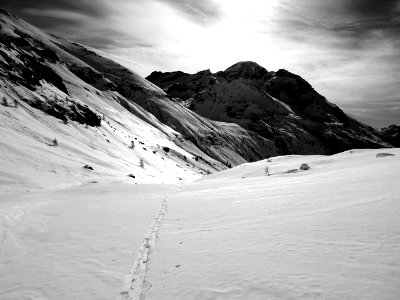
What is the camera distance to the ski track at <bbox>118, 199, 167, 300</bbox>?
616cm

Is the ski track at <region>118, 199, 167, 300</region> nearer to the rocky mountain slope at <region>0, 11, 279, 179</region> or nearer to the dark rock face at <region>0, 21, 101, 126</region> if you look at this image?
the rocky mountain slope at <region>0, 11, 279, 179</region>

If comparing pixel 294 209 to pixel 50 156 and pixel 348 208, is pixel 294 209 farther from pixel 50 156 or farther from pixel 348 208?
pixel 50 156

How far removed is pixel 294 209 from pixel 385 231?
416 cm

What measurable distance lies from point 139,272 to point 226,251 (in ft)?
7.34

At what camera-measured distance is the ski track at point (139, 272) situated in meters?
6.16

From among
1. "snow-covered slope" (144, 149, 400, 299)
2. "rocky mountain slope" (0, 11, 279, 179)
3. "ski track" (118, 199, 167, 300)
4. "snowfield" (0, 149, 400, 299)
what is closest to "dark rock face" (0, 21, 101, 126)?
"rocky mountain slope" (0, 11, 279, 179)

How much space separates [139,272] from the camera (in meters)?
7.23

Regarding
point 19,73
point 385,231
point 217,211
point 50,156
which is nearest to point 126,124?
point 19,73

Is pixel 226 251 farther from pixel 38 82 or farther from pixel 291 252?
pixel 38 82

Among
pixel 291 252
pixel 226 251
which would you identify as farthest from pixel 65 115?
pixel 291 252

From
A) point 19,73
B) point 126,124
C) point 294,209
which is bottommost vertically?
point 294,209

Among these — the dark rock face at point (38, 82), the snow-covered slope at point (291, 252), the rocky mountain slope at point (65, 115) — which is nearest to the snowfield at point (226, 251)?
the snow-covered slope at point (291, 252)

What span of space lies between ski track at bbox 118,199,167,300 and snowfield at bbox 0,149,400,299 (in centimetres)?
3

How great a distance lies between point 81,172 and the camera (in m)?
35.8
